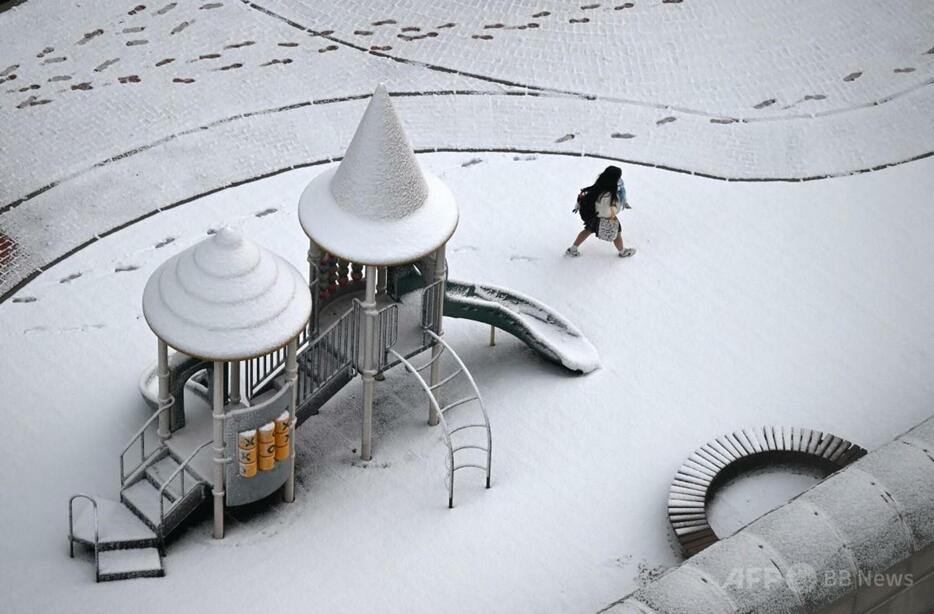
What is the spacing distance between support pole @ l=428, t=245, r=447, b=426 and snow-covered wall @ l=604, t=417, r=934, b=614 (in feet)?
13.6

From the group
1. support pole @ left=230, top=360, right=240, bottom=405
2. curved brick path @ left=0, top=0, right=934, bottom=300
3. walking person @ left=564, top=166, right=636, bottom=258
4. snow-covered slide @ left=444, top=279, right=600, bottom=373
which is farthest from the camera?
curved brick path @ left=0, top=0, right=934, bottom=300

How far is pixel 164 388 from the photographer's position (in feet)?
56.8

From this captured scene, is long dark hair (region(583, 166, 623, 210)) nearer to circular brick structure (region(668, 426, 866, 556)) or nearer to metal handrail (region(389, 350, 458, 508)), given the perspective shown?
circular brick structure (region(668, 426, 866, 556))

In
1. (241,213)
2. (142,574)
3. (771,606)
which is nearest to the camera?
(771,606)

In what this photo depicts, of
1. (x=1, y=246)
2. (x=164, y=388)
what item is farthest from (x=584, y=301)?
(x=1, y=246)

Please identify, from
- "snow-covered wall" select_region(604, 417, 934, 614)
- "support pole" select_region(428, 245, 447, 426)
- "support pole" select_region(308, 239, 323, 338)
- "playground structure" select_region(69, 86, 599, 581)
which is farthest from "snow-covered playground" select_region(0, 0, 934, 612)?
"snow-covered wall" select_region(604, 417, 934, 614)

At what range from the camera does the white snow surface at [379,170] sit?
17016 mm

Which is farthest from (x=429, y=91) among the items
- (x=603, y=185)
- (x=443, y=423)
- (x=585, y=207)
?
(x=443, y=423)

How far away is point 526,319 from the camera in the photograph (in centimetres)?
1962

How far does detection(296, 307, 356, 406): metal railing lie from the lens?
1808 cm

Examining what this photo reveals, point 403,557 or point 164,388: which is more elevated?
point 164,388

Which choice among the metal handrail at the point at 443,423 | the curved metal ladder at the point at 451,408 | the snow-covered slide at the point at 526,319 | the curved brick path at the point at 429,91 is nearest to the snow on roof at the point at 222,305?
the metal handrail at the point at 443,423

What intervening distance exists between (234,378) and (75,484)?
2.09 m

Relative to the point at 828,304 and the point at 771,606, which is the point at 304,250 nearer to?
the point at 828,304
